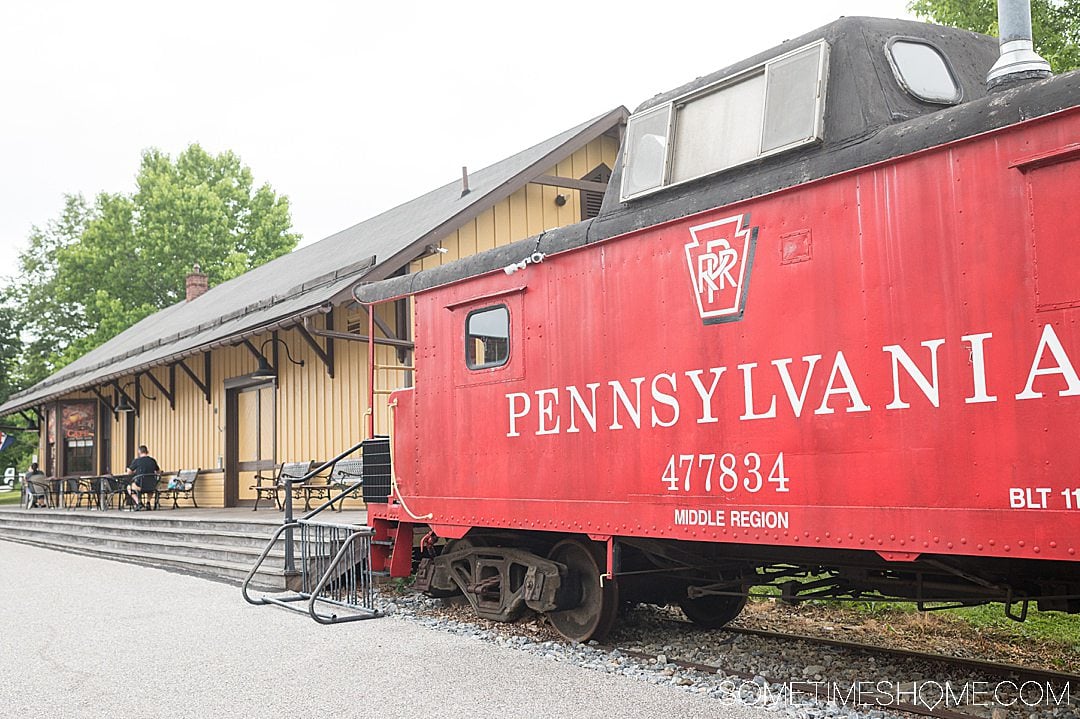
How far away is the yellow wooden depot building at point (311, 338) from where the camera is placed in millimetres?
13172

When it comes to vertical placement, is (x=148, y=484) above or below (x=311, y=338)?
below

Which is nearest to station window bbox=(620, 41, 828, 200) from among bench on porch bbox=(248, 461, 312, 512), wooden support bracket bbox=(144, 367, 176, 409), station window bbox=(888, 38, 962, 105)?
station window bbox=(888, 38, 962, 105)

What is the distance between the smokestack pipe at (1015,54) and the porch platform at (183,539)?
757 centimetres

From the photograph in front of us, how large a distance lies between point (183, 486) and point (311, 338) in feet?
18.6

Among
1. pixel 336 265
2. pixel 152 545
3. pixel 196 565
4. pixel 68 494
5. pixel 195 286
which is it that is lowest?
pixel 196 565

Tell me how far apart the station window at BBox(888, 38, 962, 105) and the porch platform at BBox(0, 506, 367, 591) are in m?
7.11

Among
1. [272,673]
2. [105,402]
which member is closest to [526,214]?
[272,673]

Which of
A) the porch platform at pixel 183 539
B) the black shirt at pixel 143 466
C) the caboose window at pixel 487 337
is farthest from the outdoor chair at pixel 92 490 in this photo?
the caboose window at pixel 487 337

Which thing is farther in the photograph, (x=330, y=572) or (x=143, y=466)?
(x=143, y=466)

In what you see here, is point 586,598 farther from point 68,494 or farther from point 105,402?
point 105,402

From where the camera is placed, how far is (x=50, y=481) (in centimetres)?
2109

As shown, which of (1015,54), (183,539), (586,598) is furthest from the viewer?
(183,539)

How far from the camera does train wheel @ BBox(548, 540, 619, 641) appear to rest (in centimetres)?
691

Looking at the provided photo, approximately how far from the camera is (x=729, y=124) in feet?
19.9
